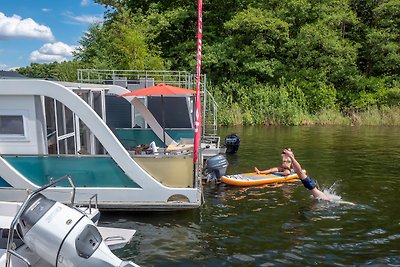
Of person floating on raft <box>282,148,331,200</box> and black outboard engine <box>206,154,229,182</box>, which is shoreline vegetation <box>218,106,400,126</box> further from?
person floating on raft <box>282,148,331,200</box>

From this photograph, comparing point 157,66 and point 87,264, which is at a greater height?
point 157,66

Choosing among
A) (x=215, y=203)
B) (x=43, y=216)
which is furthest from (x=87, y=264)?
(x=215, y=203)

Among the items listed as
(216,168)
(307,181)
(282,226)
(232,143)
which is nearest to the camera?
(282,226)

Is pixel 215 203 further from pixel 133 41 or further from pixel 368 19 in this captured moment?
pixel 368 19

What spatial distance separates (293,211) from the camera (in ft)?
34.0

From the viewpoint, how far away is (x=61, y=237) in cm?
550

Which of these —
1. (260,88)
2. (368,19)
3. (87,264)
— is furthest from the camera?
(368,19)

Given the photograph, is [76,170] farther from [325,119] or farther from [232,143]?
[325,119]

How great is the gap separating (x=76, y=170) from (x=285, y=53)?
103 ft

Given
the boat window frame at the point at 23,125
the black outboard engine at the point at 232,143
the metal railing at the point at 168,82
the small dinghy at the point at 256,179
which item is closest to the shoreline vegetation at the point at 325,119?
the metal railing at the point at 168,82

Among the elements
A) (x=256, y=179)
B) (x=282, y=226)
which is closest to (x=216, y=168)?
(x=256, y=179)

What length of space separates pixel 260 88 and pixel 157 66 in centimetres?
845

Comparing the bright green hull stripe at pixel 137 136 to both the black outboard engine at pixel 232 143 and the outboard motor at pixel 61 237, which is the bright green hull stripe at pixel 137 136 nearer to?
the black outboard engine at pixel 232 143

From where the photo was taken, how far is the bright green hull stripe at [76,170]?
8984 mm
